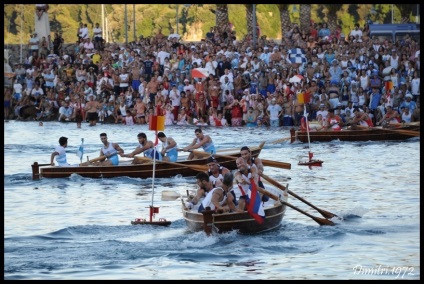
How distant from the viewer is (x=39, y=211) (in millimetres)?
25250

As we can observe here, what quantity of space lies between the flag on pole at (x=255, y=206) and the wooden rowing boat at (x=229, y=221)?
0.08 m

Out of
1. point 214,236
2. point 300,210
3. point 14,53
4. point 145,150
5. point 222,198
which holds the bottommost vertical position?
point 214,236

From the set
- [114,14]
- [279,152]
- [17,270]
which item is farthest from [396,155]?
[114,14]

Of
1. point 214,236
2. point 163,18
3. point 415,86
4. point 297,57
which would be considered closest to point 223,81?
point 297,57

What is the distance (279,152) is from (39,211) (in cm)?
1207

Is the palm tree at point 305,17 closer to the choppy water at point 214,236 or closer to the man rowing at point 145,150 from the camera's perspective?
the choppy water at point 214,236

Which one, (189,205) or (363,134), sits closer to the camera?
(189,205)

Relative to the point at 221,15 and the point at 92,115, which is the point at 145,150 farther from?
the point at 221,15

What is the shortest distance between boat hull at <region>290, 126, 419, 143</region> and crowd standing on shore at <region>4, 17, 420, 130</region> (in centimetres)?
41

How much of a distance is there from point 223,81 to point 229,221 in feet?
74.4

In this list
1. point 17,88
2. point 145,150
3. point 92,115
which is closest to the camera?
point 145,150

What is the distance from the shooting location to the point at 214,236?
20281mm

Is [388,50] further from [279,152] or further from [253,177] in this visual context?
[253,177]

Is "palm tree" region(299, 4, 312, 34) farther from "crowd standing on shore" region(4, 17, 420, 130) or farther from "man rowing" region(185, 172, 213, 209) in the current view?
"man rowing" region(185, 172, 213, 209)
